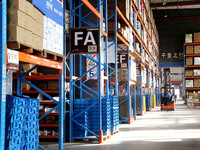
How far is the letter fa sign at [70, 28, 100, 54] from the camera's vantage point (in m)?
8.07

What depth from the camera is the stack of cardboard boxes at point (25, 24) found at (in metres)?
4.01

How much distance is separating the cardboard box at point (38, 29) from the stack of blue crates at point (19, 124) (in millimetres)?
998

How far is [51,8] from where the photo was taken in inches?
211

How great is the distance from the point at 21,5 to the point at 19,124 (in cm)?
167

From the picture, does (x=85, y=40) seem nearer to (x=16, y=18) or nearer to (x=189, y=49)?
(x=16, y=18)

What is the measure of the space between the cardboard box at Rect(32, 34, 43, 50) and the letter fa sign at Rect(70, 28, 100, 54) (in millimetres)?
3302

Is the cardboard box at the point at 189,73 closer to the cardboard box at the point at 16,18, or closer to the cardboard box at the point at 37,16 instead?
the cardboard box at the point at 37,16

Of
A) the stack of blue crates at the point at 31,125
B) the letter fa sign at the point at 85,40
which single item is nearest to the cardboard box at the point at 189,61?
the letter fa sign at the point at 85,40

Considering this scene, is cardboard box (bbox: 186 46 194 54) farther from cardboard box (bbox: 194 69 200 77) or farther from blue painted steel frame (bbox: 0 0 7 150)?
blue painted steel frame (bbox: 0 0 7 150)

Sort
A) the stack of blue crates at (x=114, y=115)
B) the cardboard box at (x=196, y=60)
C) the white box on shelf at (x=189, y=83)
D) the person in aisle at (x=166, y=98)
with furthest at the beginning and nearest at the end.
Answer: the white box on shelf at (x=189, y=83) → the cardboard box at (x=196, y=60) → the person in aisle at (x=166, y=98) → the stack of blue crates at (x=114, y=115)

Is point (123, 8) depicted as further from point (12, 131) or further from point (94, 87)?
point (12, 131)

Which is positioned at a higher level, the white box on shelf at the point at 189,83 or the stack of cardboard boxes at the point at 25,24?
the stack of cardboard boxes at the point at 25,24

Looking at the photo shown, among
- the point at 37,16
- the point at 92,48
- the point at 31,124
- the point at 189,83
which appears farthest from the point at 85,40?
the point at 189,83

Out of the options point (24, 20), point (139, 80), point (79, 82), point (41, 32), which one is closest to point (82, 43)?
point (79, 82)
